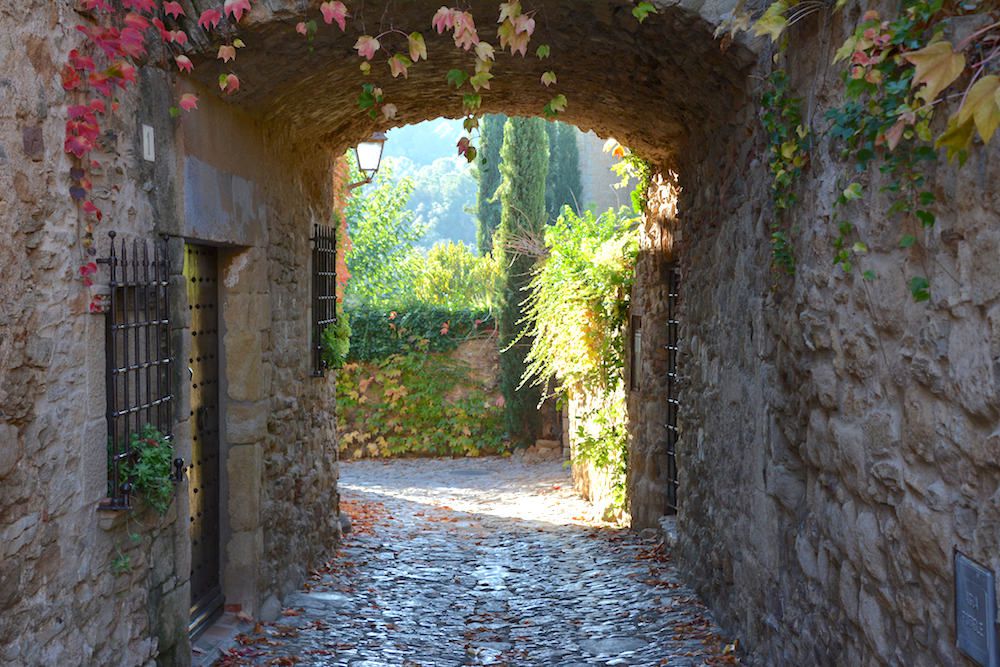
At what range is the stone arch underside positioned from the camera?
4.36 metres

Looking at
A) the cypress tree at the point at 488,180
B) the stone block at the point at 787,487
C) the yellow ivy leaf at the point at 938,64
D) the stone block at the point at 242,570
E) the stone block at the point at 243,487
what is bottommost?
the stone block at the point at 242,570

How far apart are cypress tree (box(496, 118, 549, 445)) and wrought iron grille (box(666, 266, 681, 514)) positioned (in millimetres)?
5724

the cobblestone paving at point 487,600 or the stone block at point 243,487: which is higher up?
the stone block at point 243,487

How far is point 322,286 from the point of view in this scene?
7082 millimetres

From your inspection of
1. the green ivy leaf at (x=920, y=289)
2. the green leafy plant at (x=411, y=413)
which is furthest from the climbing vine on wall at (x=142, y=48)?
Result: the green leafy plant at (x=411, y=413)

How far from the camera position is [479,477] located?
41.5ft

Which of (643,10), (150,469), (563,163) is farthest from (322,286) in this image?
(563,163)

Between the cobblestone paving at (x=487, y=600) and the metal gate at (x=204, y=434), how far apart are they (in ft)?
1.17

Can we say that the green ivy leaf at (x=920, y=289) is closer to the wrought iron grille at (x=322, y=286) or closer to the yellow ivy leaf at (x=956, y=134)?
the yellow ivy leaf at (x=956, y=134)

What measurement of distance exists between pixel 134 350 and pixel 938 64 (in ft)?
9.81

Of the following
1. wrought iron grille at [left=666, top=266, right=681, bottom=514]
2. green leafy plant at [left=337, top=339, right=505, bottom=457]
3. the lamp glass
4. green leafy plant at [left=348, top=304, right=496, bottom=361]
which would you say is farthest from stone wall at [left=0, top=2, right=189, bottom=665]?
green leafy plant at [left=348, top=304, right=496, bottom=361]

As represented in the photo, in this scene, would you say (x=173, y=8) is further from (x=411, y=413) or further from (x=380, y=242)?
(x=380, y=242)

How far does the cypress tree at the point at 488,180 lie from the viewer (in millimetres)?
22953

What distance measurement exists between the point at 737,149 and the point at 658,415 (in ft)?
9.90
